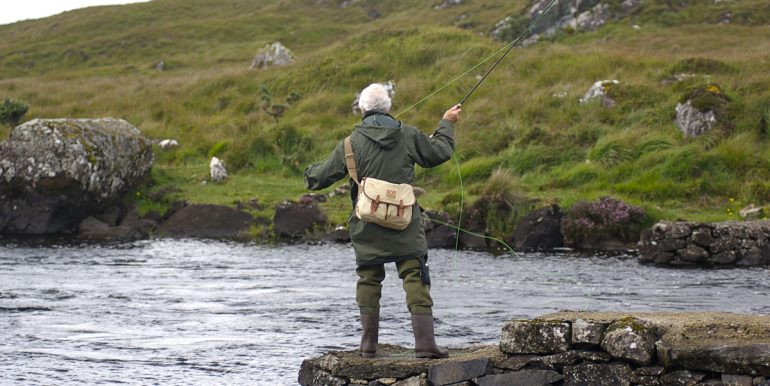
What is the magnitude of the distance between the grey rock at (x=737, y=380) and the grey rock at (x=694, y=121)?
61.9ft

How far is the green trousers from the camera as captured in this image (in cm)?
891

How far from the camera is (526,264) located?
18734mm

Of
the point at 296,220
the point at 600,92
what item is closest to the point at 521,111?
the point at 600,92

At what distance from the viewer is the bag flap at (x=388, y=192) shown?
341 inches

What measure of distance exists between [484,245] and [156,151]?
1341cm

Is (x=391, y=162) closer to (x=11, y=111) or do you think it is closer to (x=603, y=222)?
(x=603, y=222)

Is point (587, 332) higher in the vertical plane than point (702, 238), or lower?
higher

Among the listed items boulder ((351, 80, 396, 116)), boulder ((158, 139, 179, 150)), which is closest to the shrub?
boulder ((351, 80, 396, 116))

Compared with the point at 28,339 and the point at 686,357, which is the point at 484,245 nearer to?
the point at 28,339

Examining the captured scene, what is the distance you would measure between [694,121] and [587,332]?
61.7 ft

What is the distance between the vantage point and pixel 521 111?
29.8 m

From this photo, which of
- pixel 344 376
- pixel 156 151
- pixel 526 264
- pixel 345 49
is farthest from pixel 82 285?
pixel 345 49

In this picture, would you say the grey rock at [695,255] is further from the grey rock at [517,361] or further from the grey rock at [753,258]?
the grey rock at [517,361]

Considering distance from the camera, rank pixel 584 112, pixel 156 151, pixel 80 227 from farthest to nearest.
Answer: pixel 156 151 < pixel 584 112 < pixel 80 227
